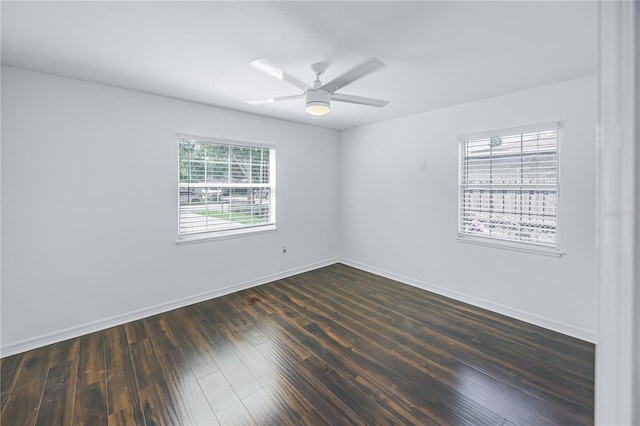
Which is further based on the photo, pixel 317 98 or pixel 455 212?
pixel 455 212

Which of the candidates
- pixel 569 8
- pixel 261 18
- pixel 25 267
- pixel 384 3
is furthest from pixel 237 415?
pixel 569 8

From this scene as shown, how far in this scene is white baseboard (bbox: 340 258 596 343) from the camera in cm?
259

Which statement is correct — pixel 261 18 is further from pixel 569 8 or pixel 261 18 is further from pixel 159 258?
pixel 159 258

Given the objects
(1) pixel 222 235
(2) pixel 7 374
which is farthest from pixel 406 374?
(2) pixel 7 374

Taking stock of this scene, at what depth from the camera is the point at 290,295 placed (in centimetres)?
359

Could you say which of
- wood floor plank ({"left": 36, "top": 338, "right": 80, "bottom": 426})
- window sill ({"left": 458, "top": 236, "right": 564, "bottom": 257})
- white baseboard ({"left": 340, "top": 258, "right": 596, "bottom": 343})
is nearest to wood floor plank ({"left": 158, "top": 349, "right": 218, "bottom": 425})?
wood floor plank ({"left": 36, "top": 338, "right": 80, "bottom": 426})

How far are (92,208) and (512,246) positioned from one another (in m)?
4.44

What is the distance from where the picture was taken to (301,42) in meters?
1.93

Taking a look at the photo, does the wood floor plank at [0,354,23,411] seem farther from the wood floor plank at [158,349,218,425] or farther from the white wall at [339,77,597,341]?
the white wall at [339,77,597,341]

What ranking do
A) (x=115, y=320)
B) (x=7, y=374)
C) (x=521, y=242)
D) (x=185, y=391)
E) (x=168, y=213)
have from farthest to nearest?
(x=168, y=213) < (x=521, y=242) < (x=115, y=320) < (x=7, y=374) < (x=185, y=391)

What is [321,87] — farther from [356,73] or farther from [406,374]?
[406,374]

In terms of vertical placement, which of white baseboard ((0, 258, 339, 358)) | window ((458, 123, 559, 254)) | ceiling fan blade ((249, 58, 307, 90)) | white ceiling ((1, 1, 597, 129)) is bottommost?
white baseboard ((0, 258, 339, 358))

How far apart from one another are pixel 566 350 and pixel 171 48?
4.11m

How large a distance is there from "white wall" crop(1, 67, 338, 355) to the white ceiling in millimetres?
305
